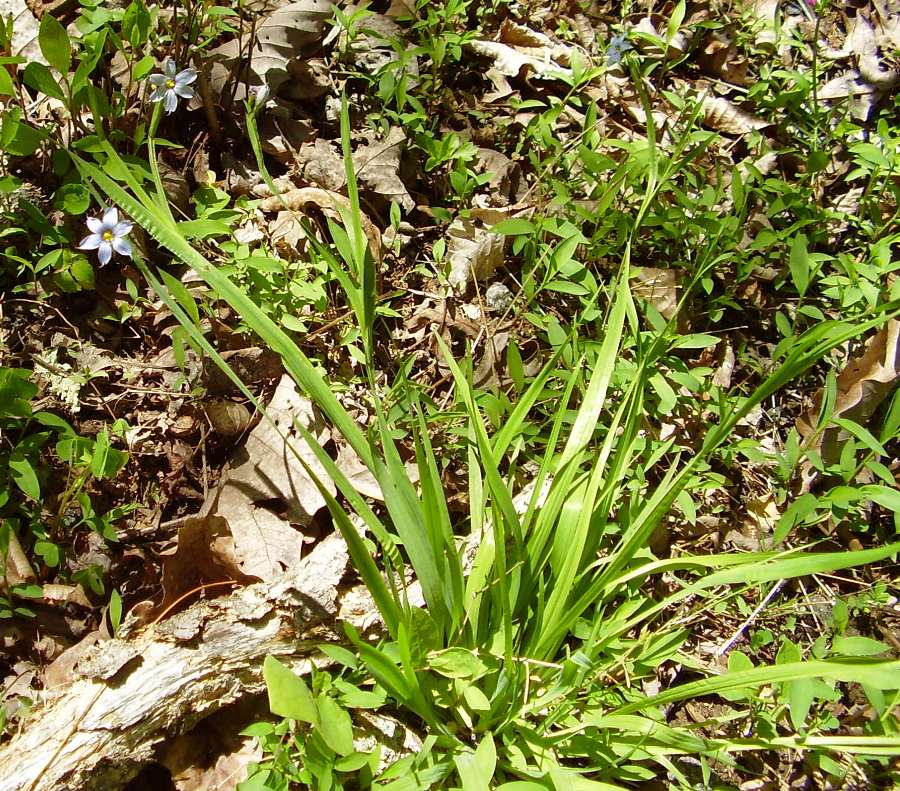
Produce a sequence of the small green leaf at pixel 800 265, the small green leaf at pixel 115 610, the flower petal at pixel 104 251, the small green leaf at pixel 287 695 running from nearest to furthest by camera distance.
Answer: the small green leaf at pixel 287 695 → the small green leaf at pixel 115 610 → the flower petal at pixel 104 251 → the small green leaf at pixel 800 265

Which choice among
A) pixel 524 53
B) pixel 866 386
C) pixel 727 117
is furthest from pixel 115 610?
pixel 727 117

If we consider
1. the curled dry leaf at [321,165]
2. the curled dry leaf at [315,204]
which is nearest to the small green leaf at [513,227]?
the curled dry leaf at [315,204]

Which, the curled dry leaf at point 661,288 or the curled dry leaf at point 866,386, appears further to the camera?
the curled dry leaf at point 661,288

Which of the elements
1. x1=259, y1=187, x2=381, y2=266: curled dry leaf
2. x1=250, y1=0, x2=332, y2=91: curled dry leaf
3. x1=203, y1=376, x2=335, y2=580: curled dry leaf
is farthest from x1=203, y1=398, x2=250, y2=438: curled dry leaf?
x1=250, y1=0, x2=332, y2=91: curled dry leaf

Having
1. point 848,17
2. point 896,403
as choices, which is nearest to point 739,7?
point 848,17

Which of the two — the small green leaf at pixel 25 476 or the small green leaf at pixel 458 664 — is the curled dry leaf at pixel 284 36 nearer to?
the small green leaf at pixel 25 476

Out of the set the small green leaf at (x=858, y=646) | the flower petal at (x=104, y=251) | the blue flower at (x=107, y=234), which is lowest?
the small green leaf at (x=858, y=646)

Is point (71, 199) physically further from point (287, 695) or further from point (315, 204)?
point (287, 695)

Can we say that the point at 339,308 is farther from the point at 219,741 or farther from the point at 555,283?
the point at 219,741
